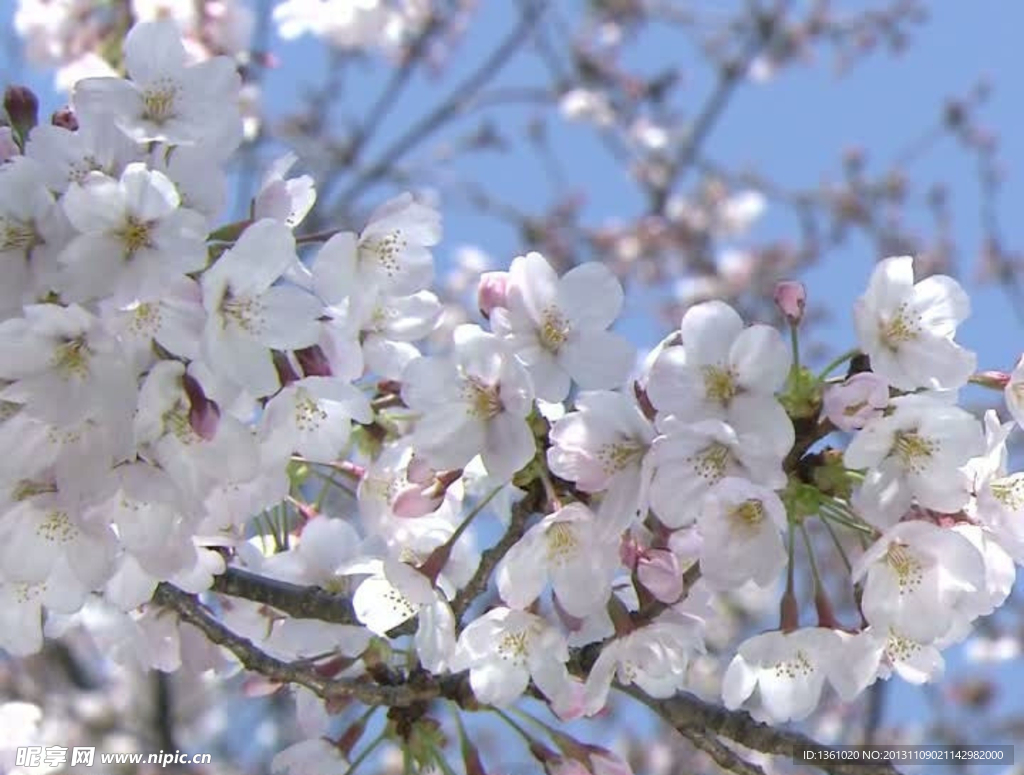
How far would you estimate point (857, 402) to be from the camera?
162 centimetres

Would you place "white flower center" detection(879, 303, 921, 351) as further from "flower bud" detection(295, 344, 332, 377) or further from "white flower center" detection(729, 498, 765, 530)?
Result: "flower bud" detection(295, 344, 332, 377)

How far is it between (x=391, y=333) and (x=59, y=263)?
0.53 m

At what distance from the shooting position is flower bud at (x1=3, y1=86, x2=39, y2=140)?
1801 millimetres

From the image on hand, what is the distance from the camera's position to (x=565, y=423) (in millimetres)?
1716

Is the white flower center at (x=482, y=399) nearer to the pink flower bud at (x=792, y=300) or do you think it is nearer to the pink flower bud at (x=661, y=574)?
the pink flower bud at (x=661, y=574)

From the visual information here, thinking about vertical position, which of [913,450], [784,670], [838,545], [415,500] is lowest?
[784,670]

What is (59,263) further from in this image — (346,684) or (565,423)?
(346,684)

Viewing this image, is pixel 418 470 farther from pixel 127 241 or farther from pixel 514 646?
pixel 127 241

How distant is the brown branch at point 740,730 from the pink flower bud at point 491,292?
0.53 m

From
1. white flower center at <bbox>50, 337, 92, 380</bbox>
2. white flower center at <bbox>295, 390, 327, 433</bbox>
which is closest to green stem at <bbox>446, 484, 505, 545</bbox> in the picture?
white flower center at <bbox>295, 390, 327, 433</bbox>

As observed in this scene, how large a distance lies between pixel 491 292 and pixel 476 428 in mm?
185

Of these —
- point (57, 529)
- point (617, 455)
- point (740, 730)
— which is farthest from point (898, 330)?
point (57, 529)

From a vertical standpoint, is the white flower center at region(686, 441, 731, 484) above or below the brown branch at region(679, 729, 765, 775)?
above

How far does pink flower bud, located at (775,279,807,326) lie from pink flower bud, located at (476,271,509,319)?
336 millimetres
